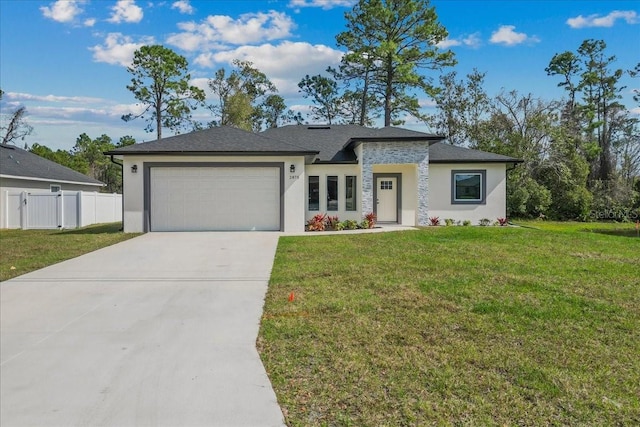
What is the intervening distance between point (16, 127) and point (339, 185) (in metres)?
31.4

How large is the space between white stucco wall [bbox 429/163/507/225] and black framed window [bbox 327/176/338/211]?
408 centimetres

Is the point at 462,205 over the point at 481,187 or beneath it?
beneath

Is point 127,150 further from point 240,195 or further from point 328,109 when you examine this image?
point 328,109

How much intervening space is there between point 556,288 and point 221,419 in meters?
5.39

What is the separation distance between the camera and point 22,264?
8.93 metres

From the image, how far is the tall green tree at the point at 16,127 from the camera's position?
33.9 m

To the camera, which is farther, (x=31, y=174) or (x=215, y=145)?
(x=31, y=174)

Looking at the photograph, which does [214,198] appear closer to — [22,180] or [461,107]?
[22,180]

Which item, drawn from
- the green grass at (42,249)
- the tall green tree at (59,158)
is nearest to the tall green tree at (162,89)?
the tall green tree at (59,158)

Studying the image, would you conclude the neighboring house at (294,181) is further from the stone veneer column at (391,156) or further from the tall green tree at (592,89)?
the tall green tree at (592,89)

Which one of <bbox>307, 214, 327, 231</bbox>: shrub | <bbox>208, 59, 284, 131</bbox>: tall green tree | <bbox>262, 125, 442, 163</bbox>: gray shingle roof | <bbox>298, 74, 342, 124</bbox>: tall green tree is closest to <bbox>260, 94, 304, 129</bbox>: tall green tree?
<bbox>208, 59, 284, 131</bbox>: tall green tree

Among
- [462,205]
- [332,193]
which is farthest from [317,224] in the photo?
[462,205]

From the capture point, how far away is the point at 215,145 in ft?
49.5

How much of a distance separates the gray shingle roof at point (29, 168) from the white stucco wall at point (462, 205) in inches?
756
